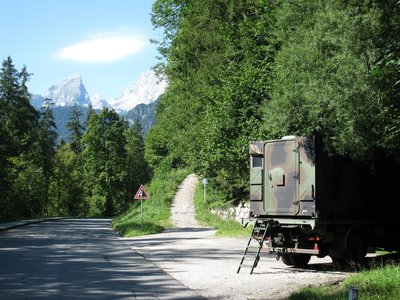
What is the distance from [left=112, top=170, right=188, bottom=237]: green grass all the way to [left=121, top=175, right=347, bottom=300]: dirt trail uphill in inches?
317

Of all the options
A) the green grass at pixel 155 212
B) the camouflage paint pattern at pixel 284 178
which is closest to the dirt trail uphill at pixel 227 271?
the camouflage paint pattern at pixel 284 178

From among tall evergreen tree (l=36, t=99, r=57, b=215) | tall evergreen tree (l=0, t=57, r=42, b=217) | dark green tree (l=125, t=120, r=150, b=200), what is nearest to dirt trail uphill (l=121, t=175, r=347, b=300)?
tall evergreen tree (l=0, t=57, r=42, b=217)

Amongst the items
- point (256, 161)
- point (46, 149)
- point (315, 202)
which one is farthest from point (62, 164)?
point (315, 202)

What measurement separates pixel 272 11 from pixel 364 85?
1483 cm

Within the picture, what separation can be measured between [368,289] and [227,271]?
4716 millimetres

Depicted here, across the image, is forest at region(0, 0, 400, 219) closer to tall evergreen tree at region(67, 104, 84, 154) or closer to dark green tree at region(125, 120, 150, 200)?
dark green tree at region(125, 120, 150, 200)

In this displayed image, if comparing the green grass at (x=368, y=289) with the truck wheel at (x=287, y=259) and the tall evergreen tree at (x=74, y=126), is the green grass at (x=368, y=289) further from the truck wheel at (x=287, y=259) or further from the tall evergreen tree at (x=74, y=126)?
the tall evergreen tree at (x=74, y=126)

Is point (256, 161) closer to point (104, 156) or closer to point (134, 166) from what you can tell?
point (104, 156)

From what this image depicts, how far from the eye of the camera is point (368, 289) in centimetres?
824

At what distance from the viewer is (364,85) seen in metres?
11.3

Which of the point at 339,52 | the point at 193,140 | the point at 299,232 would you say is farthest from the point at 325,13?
the point at 193,140

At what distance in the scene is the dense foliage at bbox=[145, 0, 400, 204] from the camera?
1150 centimetres

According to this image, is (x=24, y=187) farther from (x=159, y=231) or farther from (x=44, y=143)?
(x=159, y=231)

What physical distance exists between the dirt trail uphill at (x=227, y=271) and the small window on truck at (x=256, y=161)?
2.72 m
